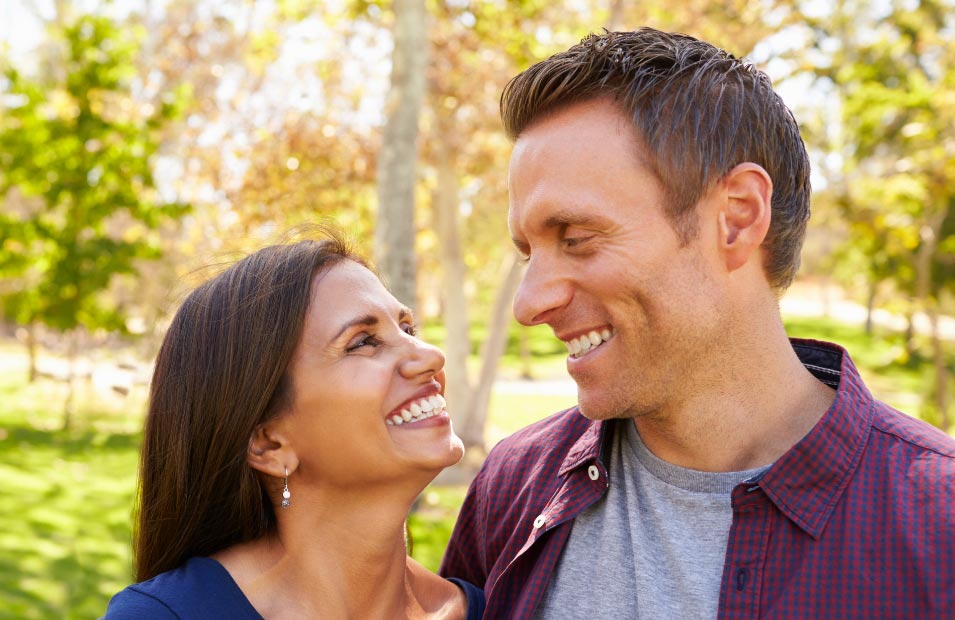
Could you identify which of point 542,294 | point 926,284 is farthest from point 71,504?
point 926,284

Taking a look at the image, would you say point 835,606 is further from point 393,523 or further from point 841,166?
point 841,166

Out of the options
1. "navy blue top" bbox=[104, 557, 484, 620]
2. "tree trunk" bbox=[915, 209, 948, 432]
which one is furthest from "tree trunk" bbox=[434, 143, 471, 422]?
"navy blue top" bbox=[104, 557, 484, 620]

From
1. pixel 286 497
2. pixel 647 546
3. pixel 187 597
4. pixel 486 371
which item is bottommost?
pixel 486 371

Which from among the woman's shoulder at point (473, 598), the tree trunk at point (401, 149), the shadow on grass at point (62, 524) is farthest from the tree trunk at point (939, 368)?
the woman's shoulder at point (473, 598)

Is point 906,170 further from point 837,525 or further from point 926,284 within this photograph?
point 837,525

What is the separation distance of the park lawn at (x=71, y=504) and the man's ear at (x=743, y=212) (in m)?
3.92

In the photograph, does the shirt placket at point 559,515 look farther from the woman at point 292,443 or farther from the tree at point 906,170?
the tree at point 906,170

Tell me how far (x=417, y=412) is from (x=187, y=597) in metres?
0.78

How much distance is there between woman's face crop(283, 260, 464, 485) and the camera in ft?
8.55

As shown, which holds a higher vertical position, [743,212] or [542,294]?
[743,212]

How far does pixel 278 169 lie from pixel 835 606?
12.1 metres

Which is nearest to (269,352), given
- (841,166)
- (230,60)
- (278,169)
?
(278,169)

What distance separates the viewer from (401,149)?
7.83 meters

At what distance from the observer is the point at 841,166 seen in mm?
15469
